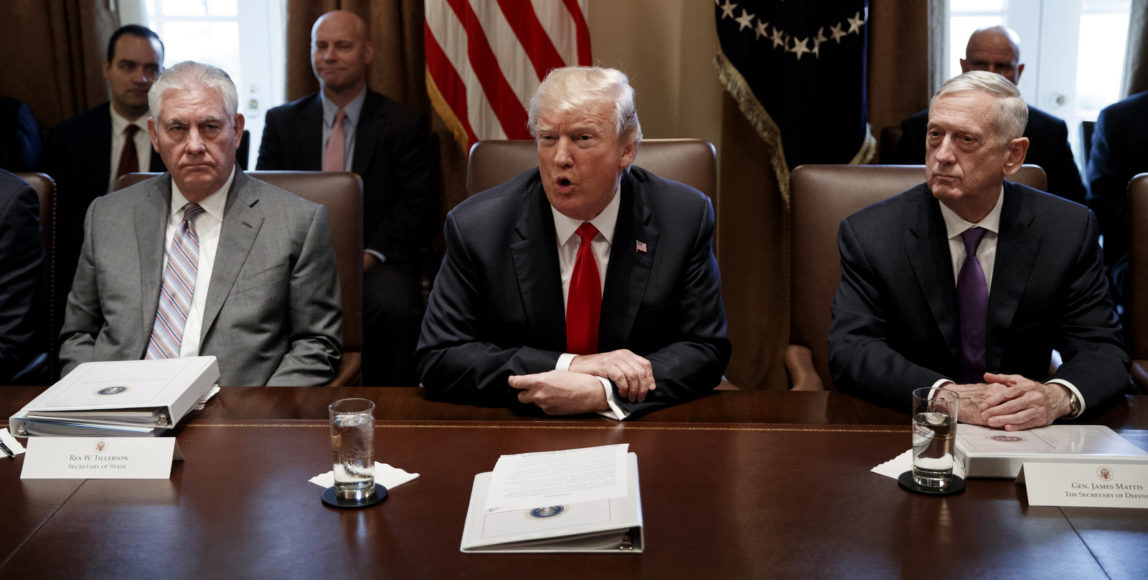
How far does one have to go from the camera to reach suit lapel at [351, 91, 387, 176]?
4199 mm

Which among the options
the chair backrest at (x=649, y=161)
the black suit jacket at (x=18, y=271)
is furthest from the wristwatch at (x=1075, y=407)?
the black suit jacket at (x=18, y=271)

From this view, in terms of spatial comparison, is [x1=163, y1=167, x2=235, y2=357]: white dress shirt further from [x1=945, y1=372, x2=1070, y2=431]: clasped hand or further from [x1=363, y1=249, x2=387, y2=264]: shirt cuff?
[x1=945, y1=372, x2=1070, y2=431]: clasped hand

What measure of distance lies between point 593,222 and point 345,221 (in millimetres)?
783

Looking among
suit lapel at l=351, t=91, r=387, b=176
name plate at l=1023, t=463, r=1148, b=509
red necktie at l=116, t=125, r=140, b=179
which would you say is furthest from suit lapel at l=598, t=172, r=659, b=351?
red necktie at l=116, t=125, r=140, b=179

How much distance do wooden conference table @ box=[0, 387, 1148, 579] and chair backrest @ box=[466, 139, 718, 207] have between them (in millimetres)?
1031

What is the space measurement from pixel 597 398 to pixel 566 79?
76 cm

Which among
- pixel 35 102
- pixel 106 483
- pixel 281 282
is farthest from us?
pixel 35 102

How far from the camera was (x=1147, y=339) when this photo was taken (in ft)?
A: 8.78

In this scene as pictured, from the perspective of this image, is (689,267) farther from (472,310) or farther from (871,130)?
(871,130)

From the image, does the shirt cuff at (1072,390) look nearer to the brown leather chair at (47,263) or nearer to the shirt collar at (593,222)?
the shirt collar at (593,222)

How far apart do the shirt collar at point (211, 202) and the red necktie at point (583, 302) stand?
96cm

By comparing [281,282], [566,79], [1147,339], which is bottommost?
[1147,339]

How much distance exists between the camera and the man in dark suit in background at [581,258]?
7.72 feet

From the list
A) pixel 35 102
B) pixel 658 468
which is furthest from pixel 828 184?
pixel 35 102
